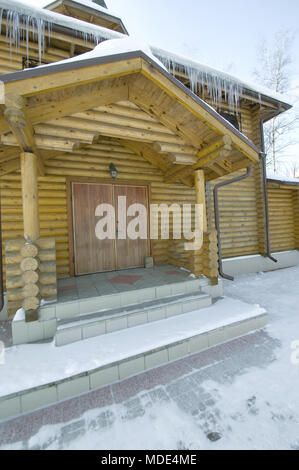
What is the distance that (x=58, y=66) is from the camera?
2408 mm

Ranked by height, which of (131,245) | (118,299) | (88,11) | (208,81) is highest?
(88,11)

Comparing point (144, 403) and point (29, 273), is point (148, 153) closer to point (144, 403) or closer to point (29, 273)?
point (29, 273)

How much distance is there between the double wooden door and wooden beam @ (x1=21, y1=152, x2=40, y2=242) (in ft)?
5.29

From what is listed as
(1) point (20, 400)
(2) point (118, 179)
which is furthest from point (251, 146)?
(1) point (20, 400)

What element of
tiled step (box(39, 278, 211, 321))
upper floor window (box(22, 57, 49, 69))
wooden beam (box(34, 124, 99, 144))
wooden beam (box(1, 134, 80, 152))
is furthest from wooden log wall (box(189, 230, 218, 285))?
upper floor window (box(22, 57, 49, 69))

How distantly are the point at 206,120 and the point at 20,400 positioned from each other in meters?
4.29

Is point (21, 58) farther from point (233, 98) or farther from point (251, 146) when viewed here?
point (233, 98)

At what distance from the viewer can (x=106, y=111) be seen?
3.21 metres

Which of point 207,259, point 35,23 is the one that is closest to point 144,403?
point 207,259

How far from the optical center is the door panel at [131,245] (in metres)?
4.92

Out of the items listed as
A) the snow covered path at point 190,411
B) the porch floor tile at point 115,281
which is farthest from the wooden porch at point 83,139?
the snow covered path at point 190,411

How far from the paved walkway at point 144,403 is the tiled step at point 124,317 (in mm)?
699

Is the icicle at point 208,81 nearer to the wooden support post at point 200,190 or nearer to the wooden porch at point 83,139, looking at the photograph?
the wooden porch at point 83,139

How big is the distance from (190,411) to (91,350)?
1218 mm
